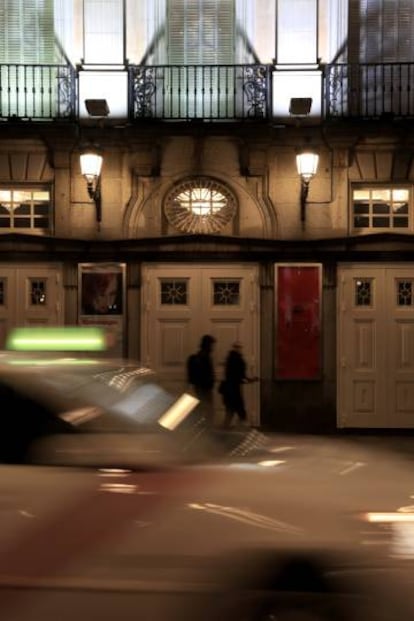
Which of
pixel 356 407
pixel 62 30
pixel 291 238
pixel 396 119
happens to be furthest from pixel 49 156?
pixel 356 407

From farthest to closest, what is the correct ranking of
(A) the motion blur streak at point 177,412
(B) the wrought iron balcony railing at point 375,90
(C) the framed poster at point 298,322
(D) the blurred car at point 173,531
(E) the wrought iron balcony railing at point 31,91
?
(E) the wrought iron balcony railing at point 31,91
(B) the wrought iron balcony railing at point 375,90
(C) the framed poster at point 298,322
(A) the motion blur streak at point 177,412
(D) the blurred car at point 173,531

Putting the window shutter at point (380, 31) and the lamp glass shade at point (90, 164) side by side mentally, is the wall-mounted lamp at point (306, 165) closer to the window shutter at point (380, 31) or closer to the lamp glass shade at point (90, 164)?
the window shutter at point (380, 31)

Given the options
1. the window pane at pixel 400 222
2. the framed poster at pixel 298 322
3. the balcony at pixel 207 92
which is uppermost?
the balcony at pixel 207 92

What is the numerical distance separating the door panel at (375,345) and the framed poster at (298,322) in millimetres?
412

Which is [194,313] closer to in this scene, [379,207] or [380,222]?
[380,222]

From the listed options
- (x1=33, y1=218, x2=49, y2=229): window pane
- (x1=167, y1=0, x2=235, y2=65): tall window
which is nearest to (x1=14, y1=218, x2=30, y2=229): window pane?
(x1=33, y1=218, x2=49, y2=229): window pane

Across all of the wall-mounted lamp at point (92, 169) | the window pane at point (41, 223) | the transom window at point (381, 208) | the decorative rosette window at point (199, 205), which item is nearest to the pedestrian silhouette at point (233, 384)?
the decorative rosette window at point (199, 205)

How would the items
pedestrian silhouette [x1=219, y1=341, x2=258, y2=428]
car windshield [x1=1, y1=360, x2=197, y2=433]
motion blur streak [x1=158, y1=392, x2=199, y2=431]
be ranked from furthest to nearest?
pedestrian silhouette [x1=219, y1=341, x2=258, y2=428]
motion blur streak [x1=158, y1=392, x2=199, y2=431]
car windshield [x1=1, y1=360, x2=197, y2=433]

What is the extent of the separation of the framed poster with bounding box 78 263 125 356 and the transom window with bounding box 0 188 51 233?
1126 millimetres

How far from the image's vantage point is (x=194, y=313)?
45.5 feet

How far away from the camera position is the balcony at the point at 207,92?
A: 1382 cm

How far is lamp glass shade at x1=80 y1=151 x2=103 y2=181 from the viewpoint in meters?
13.3

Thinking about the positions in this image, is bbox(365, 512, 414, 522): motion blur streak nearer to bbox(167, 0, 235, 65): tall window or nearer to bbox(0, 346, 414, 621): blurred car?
bbox(0, 346, 414, 621): blurred car

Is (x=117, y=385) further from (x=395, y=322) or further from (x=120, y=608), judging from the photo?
(x=395, y=322)
